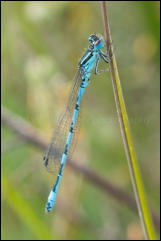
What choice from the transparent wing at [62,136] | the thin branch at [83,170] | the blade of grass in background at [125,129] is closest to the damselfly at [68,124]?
the transparent wing at [62,136]

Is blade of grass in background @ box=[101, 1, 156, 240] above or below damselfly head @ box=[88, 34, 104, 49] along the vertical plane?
below

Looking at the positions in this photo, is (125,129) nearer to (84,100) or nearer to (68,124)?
(68,124)

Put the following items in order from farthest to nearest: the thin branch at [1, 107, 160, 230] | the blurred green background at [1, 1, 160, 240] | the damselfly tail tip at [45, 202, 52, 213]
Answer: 1. the blurred green background at [1, 1, 160, 240]
2. the thin branch at [1, 107, 160, 230]
3. the damselfly tail tip at [45, 202, 52, 213]

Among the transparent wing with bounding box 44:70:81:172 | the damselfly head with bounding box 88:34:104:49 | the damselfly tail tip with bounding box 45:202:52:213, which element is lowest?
the damselfly tail tip with bounding box 45:202:52:213

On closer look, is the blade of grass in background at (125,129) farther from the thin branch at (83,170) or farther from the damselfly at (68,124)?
the thin branch at (83,170)

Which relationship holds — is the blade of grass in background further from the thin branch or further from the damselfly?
the thin branch

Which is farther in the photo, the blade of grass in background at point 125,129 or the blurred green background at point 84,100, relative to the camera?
the blurred green background at point 84,100

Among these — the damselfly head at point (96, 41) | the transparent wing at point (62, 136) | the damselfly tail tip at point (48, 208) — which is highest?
the damselfly head at point (96, 41)

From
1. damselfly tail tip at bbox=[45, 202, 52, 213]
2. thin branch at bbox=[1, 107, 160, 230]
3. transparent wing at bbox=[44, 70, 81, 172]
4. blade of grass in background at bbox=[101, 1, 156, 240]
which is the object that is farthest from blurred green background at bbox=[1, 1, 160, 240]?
blade of grass in background at bbox=[101, 1, 156, 240]
